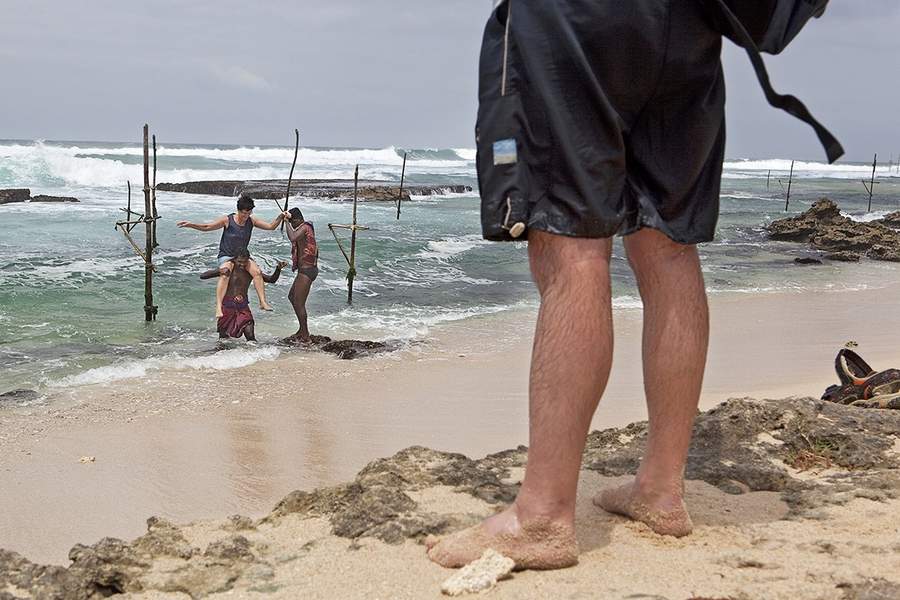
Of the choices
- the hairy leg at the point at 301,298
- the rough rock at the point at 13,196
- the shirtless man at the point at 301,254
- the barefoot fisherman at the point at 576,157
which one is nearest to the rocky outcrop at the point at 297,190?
the rough rock at the point at 13,196

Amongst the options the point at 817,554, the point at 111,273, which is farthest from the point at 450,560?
the point at 111,273

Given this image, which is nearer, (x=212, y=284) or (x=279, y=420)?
(x=279, y=420)

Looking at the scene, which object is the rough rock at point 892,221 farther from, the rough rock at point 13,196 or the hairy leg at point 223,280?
the rough rock at point 13,196

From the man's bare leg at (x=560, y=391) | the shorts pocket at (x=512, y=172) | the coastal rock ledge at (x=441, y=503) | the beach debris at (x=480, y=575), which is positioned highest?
the shorts pocket at (x=512, y=172)

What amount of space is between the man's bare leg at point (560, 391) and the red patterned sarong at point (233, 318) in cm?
812

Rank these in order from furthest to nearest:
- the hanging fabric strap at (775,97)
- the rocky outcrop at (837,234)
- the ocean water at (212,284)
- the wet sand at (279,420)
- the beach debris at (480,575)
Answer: the rocky outcrop at (837,234) → the ocean water at (212,284) → the wet sand at (279,420) → the hanging fabric strap at (775,97) → the beach debris at (480,575)

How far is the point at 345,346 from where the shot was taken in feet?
31.3

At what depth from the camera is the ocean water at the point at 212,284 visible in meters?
9.44

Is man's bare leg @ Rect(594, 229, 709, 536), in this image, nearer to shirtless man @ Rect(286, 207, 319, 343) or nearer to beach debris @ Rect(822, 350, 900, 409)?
beach debris @ Rect(822, 350, 900, 409)

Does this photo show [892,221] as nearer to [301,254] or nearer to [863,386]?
[301,254]

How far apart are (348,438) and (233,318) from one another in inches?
169

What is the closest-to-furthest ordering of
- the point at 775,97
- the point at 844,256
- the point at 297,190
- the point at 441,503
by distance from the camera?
the point at 775,97 → the point at 441,503 → the point at 844,256 → the point at 297,190

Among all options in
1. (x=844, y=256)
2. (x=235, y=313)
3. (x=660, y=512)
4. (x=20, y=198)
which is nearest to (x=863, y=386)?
(x=660, y=512)

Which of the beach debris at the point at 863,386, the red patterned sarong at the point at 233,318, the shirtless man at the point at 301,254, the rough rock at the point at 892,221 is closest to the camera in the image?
the beach debris at the point at 863,386
